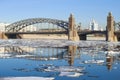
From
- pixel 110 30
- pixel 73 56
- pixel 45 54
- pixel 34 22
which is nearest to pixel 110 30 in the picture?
pixel 110 30

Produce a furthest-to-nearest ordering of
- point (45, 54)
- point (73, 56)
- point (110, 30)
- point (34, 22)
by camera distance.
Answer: point (34, 22) → point (110, 30) → point (45, 54) → point (73, 56)

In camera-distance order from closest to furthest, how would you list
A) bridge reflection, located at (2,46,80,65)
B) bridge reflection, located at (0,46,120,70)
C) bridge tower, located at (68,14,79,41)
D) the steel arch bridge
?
1. bridge reflection, located at (0,46,120,70)
2. bridge reflection, located at (2,46,80,65)
3. bridge tower, located at (68,14,79,41)
4. the steel arch bridge

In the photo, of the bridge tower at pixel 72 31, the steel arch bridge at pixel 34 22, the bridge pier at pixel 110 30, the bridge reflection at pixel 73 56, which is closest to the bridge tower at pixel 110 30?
the bridge pier at pixel 110 30

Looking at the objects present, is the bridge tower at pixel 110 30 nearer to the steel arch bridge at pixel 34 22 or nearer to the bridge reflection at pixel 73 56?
the steel arch bridge at pixel 34 22

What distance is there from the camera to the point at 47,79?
52.2ft

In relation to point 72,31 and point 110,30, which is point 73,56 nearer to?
point 110,30

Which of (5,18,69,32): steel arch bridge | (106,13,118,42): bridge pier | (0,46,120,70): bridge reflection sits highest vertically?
(5,18,69,32): steel arch bridge

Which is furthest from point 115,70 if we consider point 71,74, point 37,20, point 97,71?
point 37,20

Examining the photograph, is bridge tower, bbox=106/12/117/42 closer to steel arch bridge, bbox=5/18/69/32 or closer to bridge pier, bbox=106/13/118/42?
bridge pier, bbox=106/13/118/42

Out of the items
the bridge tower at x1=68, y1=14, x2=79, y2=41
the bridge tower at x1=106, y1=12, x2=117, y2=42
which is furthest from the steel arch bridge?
the bridge tower at x1=106, y1=12, x2=117, y2=42

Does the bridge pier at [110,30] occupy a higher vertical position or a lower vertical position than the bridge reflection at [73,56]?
higher

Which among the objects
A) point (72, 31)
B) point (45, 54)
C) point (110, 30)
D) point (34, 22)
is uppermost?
point (34, 22)

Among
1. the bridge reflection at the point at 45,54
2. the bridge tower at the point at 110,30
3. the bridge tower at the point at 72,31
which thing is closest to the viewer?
the bridge reflection at the point at 45,54

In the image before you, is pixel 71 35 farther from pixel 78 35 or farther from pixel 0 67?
pixel 0 67
